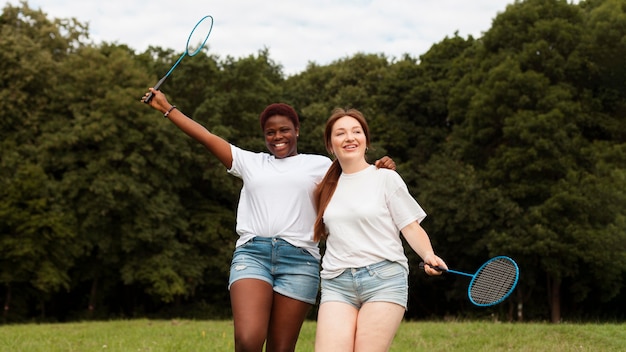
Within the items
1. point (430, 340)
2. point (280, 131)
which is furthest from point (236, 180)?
point (280, 131)

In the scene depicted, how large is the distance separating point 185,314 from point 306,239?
29.1 meters

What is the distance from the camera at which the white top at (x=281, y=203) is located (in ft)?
16.9

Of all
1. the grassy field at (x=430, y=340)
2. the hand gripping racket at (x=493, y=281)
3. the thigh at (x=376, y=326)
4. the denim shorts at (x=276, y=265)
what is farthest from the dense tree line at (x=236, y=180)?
the thigh at (x=376, y=326)

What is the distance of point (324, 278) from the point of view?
474cm

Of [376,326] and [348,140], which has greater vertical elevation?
[348,140]

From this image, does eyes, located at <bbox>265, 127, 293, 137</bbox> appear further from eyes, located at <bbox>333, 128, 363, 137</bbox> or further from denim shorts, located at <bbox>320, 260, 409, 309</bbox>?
denim shorts, located at <bbox>320, 260, 409, 309</bbox>

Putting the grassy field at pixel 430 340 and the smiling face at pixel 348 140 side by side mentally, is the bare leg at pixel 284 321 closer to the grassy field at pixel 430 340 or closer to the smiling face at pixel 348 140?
the smiling face at pixel 348 140

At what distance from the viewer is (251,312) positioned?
4.99 m

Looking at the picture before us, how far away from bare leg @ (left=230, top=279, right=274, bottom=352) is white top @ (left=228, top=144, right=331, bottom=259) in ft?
1.14

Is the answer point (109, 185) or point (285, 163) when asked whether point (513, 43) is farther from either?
point (285, 163)

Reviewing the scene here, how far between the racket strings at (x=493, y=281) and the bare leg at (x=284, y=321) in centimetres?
122

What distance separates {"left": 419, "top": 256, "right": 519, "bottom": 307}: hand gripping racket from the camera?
16.0 feet

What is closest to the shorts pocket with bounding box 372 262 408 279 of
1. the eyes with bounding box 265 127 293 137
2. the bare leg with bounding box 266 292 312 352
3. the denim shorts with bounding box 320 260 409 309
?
the denim shorts with bounding box 320 260 409 309

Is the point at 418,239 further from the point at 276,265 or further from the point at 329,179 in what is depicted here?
the point at 276,265
